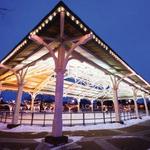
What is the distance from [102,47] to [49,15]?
364 centimetres

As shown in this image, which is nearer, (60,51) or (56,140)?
(56,140)

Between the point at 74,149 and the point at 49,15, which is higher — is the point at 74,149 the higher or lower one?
the lower one

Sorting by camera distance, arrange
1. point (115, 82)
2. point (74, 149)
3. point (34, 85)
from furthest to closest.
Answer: point (34, 85) → point (115, 82) → point (74, 149)

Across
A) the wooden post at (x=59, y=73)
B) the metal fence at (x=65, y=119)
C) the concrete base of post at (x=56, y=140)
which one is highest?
the wooden post at (x=59, y=73)

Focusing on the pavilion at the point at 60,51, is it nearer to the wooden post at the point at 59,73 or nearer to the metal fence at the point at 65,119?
the wooden post at the point at 59,73

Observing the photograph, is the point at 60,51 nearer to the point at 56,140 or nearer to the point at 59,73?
the point at 59,73

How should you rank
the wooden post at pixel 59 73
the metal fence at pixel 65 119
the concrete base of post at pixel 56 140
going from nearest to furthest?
the concrete base of post at pixel 56 140, the wooden post at pixel 59 73, the metal fence at pixel 65 119

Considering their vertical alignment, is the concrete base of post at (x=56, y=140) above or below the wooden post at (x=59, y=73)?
below

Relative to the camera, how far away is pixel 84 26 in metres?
6.98

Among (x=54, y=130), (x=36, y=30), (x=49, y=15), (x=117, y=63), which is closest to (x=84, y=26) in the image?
(x=49, y=15)

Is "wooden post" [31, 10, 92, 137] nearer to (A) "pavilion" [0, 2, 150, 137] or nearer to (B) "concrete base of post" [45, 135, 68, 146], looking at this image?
(A) "pavilion" [0, 2, 150, 137]

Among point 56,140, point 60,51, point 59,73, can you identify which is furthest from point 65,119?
point 60,51

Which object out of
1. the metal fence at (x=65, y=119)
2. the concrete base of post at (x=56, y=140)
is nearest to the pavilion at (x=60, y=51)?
the concrete base of post at (x=56, y=140)

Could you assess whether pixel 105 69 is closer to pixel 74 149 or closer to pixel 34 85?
pixel 74 149
